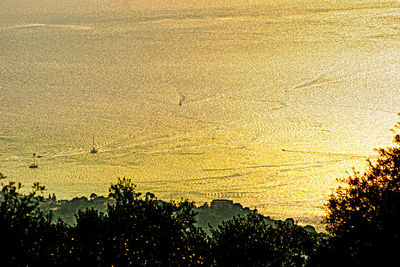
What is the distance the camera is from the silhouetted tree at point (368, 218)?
40.2 ft

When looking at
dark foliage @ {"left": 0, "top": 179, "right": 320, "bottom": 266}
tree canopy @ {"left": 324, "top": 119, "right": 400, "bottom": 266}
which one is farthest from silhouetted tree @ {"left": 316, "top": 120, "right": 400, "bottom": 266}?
dark foliage @ {"left": 0, "top": 179, "right": 320, "bottom": 266}

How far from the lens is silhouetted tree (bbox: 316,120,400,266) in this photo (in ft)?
40.2

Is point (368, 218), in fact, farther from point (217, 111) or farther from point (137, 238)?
point (217, 111)

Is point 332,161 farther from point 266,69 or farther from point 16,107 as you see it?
point 16,107

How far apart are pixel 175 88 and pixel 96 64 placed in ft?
30.9

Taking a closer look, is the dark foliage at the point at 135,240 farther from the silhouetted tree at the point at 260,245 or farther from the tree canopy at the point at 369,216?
the tree canopy at the point at 369,216

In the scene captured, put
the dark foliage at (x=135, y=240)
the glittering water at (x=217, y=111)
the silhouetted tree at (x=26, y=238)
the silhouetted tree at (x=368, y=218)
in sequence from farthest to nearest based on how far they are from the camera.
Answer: the glittering water at (x=217, y=111)
the dark foliage at (x=135, y=240)
the silhouetted tree at (x=26, y=238)
the silhouetted tree at (x=368, y=218)

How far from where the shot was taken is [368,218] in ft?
45.5

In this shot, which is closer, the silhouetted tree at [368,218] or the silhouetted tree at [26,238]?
the silhouetted tree at [368,218]

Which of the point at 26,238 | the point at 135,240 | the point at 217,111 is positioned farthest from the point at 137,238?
the point at 217,111

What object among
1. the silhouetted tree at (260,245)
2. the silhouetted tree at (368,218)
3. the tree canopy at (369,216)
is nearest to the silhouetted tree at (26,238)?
the silhouetted tree at (260,245)

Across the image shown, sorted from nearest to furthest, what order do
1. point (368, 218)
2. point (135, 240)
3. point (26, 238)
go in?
point (26, 238) → point (368, 218) → point (135, 240)

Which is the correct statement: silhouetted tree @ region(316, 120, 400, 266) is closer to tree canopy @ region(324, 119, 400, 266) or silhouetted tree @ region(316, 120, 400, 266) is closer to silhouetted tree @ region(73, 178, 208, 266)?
tree canopy @ region(324, 119, 400, 266)

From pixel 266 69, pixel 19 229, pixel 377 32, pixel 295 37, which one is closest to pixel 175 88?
pixel 266 69
